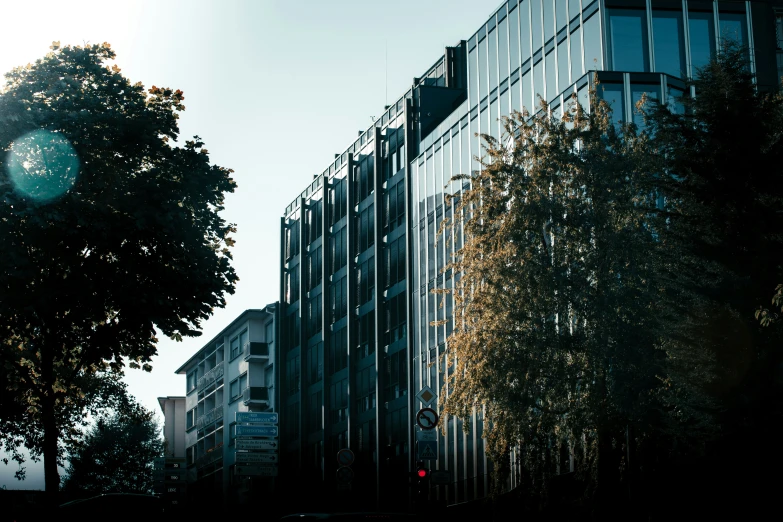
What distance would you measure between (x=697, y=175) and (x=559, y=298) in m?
3.98

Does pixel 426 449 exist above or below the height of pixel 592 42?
below

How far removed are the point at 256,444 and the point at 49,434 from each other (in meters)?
23.0

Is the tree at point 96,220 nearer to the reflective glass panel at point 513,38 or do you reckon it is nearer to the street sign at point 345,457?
the street sign at point 345,457

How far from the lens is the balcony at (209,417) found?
9669 centimetres

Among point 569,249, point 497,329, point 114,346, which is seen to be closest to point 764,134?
point 569,249

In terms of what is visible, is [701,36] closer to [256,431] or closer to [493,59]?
[493,59]

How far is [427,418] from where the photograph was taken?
24797 mm

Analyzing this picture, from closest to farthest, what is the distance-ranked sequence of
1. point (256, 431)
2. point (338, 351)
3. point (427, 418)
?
point (427, 418) < point (256, 431) < point (338, 351)

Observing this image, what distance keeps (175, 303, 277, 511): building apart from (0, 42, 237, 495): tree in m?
45.5

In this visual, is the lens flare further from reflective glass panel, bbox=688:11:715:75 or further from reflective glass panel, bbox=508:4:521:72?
reflective glass panel, bbox=688:11:715:75

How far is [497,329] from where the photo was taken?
934 inches

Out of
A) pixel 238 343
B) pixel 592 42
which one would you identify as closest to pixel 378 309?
pixel 592 42

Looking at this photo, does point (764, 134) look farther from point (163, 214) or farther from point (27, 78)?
point (27, 78)

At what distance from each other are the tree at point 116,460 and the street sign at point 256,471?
42.9 m
